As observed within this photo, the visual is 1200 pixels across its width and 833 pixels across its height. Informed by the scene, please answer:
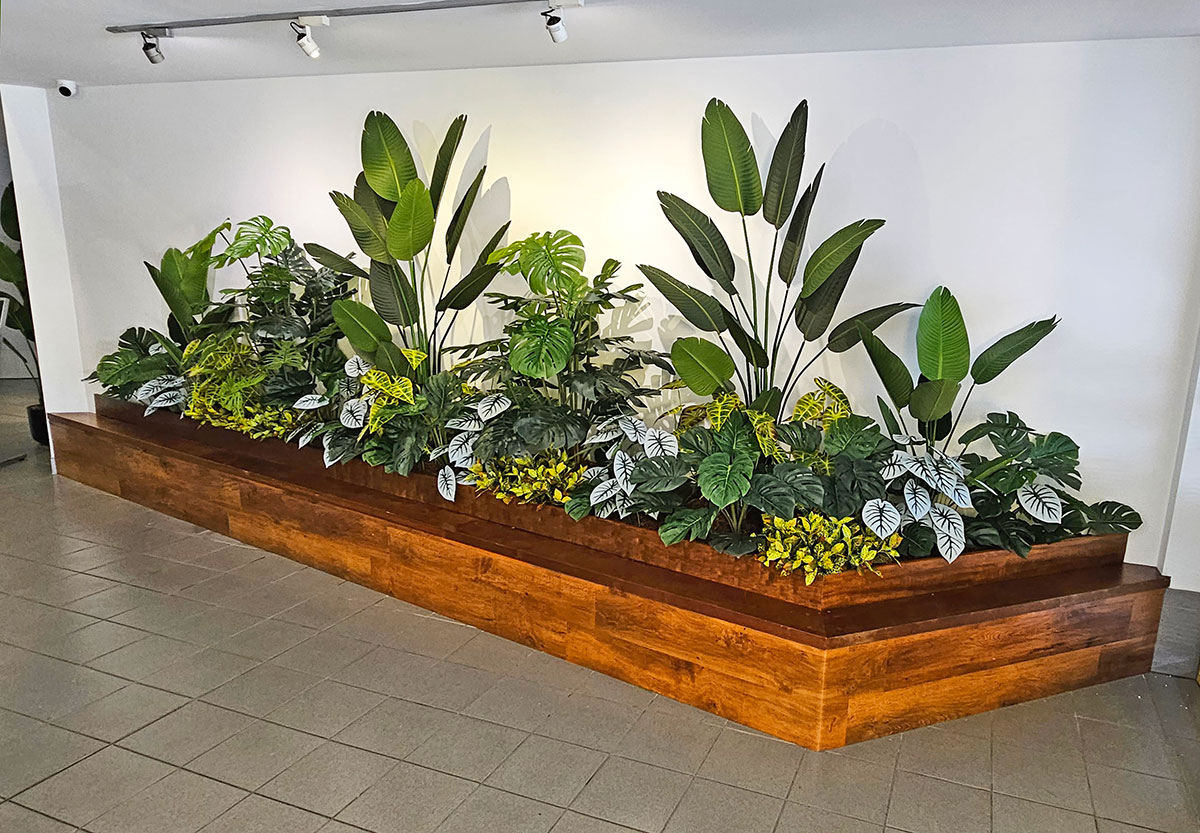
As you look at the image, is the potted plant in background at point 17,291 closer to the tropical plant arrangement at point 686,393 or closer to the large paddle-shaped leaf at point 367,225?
the tropical plant arrangement at point 686,393

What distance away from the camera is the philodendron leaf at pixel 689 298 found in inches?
134

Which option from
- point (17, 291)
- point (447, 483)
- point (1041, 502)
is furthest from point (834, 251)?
point (17, 291)

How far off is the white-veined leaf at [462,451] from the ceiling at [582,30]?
5.41 feet

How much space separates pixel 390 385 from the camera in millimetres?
3875

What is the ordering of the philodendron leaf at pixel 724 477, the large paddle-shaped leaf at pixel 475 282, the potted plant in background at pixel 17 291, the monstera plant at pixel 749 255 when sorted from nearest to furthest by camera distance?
the philodendron leaf at pixel 724 477, the monstera plant at pixel 749 255, the large paddle-shaped leaf at pixel 475 282, the potted plant in background at pixel 17 291

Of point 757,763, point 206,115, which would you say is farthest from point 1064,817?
point 206,115

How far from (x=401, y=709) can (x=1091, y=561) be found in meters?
2.60

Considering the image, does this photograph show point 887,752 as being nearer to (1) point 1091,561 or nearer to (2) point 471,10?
(1) point 1091,561

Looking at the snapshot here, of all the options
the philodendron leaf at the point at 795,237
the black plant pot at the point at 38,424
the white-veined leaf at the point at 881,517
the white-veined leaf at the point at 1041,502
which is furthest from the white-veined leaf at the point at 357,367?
the black plant pot at the point at 38,424

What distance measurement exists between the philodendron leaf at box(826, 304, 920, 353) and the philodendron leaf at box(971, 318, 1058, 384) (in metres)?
0.32

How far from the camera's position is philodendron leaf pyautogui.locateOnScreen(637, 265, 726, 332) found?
340 cm

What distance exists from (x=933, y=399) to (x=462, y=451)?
1.90 meters

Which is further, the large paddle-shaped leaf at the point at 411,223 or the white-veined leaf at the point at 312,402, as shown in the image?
the white-veined leaf at the point at 312,402

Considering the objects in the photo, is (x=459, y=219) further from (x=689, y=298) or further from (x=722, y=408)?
(x=722, y=408)
